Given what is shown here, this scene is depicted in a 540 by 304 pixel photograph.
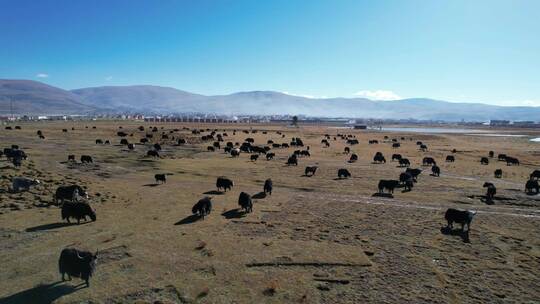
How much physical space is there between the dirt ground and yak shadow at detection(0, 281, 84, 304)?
0.18 feet

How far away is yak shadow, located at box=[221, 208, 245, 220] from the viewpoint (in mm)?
19703

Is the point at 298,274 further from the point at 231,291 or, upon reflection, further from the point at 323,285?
the point at 231,291

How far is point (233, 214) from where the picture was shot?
20109mm

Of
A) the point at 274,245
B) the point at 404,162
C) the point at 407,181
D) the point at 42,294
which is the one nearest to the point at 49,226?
the point at 42,294

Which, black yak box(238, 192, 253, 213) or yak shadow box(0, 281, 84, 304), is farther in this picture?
black yak box(238, 192, 253, 213)

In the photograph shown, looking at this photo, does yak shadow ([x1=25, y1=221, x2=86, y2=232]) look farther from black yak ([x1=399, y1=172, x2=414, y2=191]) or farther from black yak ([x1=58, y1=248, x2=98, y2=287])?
black yak ([x1=399, y1=172, x2=414, y2=191])

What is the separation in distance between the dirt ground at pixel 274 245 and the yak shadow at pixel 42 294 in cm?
5

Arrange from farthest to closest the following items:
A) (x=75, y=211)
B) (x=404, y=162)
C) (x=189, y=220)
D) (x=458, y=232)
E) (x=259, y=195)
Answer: (x=404, y=162)
(x=259, y=195)
(x=189, y=220)
(x=458, y=232)
(x=75, y=211)

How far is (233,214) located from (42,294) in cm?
1019

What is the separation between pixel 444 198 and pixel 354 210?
7.75m

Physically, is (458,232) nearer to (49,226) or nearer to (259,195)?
(259,195)

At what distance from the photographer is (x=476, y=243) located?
54.0 ft

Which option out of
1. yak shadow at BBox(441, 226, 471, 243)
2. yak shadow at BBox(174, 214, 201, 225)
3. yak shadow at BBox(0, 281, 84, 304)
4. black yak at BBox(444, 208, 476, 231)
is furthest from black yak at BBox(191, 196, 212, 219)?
black yak at BBox(444, 208, 476, 231)

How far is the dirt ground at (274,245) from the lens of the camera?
462 inches
